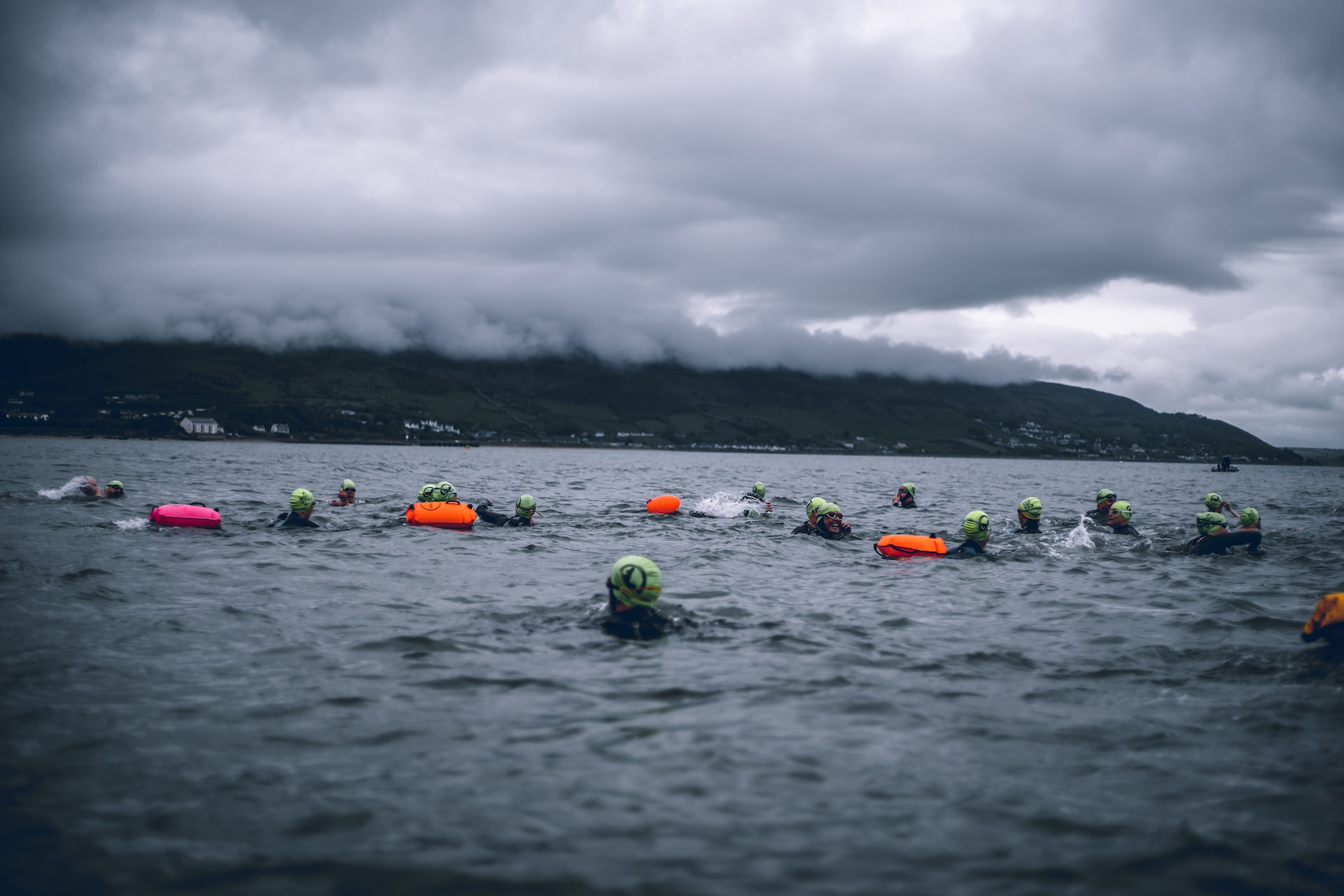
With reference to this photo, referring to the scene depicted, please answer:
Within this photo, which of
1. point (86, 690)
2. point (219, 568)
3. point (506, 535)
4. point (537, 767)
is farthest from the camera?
point (506, 535)

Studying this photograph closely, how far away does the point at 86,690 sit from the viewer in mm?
8797

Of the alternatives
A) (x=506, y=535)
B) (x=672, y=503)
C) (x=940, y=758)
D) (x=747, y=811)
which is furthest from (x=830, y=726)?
(x=672, y=503)

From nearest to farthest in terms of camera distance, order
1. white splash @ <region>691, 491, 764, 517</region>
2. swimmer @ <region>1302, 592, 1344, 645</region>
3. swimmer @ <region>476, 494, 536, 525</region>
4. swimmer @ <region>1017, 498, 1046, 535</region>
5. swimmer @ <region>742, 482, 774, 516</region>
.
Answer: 1. swimmer @ <region>1302, 592, 1344, 645</region>
2. swimmer @ <region>1017, 498, 1046, 535</region>
3. swimmer @ <region>476, 494, 536, 525</region>
4. swimmer @ <region>742, 482, 774, 516</region>
5. white splash @ <region>691, 491, 764, 517</region>

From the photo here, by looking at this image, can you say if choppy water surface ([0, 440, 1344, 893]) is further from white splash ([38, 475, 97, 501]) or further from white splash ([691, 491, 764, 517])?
white splash ([38, 475, 97, 501])

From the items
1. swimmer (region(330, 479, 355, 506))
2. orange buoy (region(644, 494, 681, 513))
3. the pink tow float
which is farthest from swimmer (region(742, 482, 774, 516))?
the pink tow float

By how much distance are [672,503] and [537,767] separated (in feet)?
77.8

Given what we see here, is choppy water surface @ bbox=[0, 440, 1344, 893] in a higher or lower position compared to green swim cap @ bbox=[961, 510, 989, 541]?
lower

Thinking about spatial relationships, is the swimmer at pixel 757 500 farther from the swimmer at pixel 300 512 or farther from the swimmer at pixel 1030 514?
the swimmer at pixel 300 512

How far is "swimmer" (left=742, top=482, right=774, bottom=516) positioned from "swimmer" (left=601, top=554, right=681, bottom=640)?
18.8 metres

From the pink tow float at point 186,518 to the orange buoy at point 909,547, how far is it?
721 inches

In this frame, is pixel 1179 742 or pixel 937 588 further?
pixel 937 588

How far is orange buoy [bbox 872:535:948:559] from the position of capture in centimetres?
1988

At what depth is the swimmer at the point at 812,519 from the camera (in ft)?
78.5

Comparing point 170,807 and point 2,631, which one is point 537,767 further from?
point 2,631
